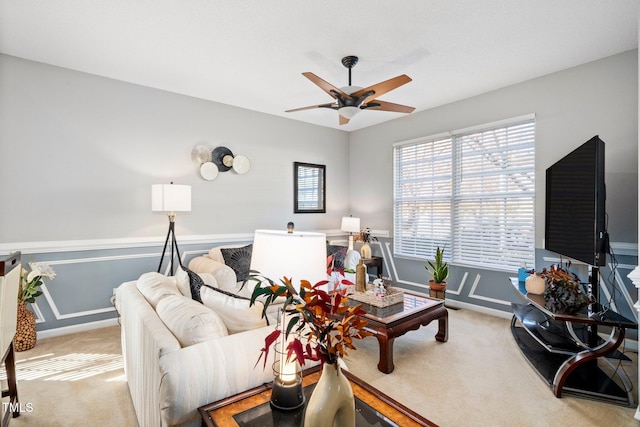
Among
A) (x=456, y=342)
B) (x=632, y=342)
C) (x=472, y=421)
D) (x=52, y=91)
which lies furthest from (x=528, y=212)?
(x=52, y=91)

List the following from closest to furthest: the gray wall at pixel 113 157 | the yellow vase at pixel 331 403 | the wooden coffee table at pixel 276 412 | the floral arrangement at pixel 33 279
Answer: the yellow vase at pixel 331 403 < the wooden coffee table at pixel 276 412 < the floral arrangement at pixel 33 279 < the gray wall at pixel 113 157

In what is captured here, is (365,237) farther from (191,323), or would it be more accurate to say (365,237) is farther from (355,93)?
(191,323)

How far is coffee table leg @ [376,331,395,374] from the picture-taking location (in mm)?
2500

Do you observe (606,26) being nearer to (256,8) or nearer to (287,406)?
(256,8)

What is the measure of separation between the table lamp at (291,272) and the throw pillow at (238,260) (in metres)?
2.64

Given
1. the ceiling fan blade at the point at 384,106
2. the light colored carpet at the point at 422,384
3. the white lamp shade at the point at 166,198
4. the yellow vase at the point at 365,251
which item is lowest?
the light colored carpet at the point at 422,384

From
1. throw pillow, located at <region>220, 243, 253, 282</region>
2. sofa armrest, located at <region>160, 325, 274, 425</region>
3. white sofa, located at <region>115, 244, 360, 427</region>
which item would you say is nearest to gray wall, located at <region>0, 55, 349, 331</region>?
throw pillow, located at <region>220, 243, 253, 282</region>

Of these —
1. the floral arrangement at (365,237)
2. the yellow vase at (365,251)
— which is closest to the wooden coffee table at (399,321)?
the yellow vase at (365,251)

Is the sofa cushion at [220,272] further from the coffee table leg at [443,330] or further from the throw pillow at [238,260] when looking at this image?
the coffee table leg at [443,330]

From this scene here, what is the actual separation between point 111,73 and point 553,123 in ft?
15.2

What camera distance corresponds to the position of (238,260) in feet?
12.7

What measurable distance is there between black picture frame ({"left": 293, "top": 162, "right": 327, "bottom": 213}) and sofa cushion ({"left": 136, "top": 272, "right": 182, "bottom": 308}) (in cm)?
297

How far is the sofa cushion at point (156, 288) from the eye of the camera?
1909mm

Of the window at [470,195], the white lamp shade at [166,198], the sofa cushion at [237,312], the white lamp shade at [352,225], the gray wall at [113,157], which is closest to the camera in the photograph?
the sofa cushion at [237,312]
